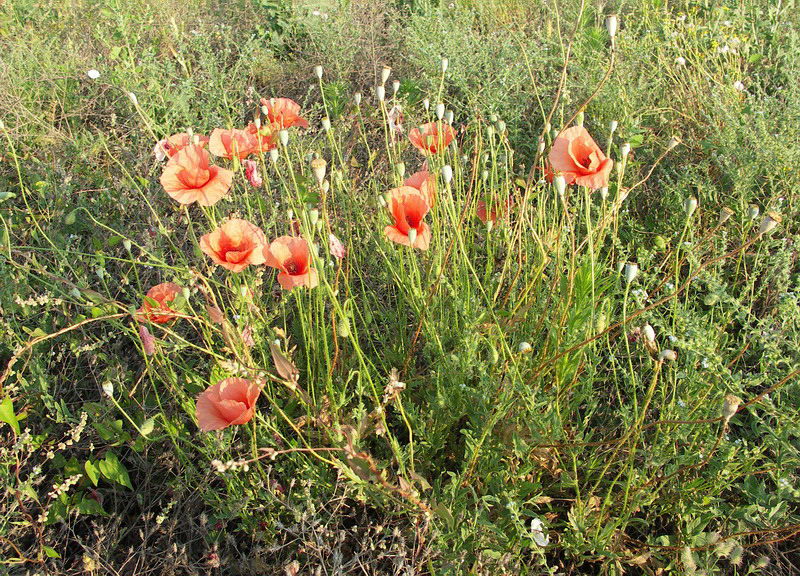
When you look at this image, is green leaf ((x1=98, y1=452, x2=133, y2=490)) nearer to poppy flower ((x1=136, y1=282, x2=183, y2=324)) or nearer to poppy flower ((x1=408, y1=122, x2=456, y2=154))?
poppy flower ((x1=136, y1=282, x2=183, y2=324))

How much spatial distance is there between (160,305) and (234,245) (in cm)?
25

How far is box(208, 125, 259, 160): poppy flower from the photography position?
1.54 meters

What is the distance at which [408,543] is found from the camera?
146cm

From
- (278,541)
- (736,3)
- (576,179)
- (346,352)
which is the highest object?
(576,179)

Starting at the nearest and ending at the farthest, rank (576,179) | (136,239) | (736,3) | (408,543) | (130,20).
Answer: (576,179) → (408,543) → (136,239) → (736,3) → (130,20)

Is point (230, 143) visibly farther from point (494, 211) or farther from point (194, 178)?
point (494, 211)

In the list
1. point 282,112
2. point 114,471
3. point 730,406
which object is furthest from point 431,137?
point 114,471

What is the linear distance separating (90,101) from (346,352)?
6.53ft

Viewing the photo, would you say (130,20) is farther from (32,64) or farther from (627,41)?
(627,41)

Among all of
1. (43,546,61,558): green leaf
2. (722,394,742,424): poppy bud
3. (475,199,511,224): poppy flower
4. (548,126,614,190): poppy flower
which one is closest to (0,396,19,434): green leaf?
(43,546,61,558): green leaf

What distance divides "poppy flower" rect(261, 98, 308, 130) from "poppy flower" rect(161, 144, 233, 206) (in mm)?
355

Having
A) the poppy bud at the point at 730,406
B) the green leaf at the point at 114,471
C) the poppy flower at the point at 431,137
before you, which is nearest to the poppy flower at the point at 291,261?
the poppy flower at the point at 431,137

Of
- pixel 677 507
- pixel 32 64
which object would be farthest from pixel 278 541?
pixel 32 64

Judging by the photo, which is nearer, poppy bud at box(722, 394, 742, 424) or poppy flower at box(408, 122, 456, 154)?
poppy bud at box(722, 394, 742, 424)
